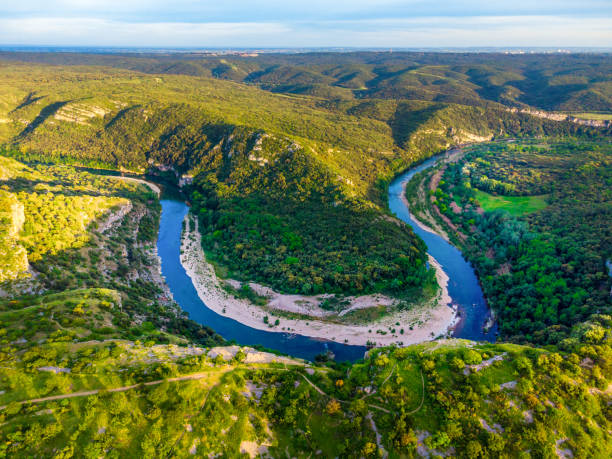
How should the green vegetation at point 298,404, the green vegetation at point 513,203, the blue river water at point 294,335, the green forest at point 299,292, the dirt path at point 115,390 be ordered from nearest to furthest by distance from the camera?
the green vegetation at point 298,404, the dirt path at point 115,390, the green forest at point 299,292, the blue river water at point 294,335, the green vegetation at point 513,203

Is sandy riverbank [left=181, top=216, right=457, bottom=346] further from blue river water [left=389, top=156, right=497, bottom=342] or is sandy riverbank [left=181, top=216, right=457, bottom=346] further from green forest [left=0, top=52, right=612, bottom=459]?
green forest [left=0, top=52, right=612, bottom=459]

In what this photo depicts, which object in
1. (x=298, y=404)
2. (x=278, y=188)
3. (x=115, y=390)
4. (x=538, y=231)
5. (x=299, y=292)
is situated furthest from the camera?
(x=278, y=188)

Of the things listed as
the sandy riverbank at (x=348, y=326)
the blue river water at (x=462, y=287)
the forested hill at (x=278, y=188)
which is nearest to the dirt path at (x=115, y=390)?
the sandy riverbank at (x=348, y=326)

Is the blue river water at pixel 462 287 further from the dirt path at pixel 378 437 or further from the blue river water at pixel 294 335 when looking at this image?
the dirt path at pixel 378 437

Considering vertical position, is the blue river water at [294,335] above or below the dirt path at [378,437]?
below

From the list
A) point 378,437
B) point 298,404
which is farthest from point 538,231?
point 298,404

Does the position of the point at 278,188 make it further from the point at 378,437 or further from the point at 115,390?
the point at 378,437

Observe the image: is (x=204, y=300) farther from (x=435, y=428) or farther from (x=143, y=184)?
(x=143, y=184)
